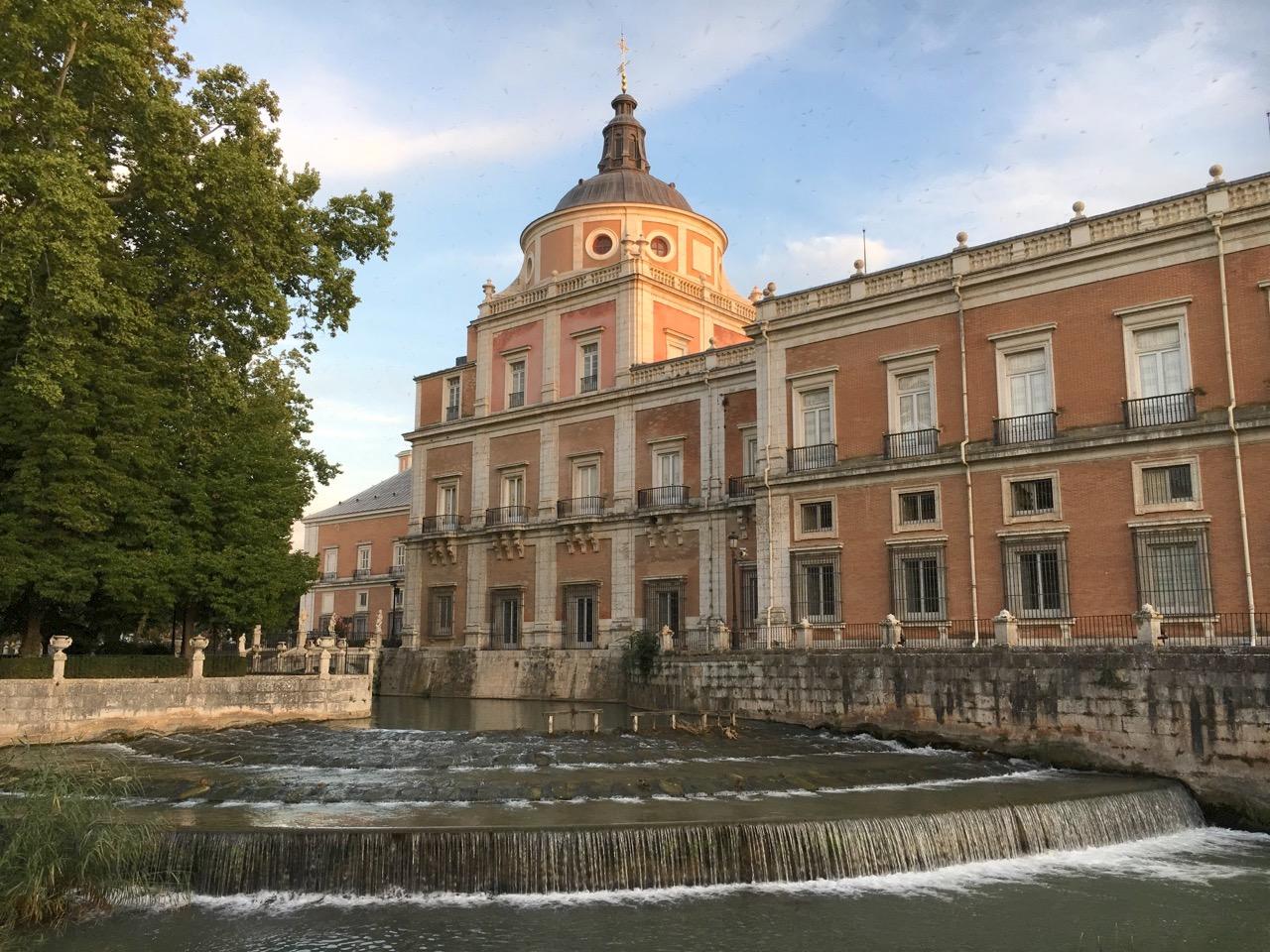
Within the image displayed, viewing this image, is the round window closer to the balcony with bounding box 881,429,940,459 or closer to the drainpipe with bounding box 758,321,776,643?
the drainpipe with bounding box 758,321,776,643

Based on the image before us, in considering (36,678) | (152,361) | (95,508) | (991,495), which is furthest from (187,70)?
(991,495)

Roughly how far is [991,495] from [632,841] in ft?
51.4

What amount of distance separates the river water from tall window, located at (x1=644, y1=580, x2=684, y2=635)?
16.9 metres

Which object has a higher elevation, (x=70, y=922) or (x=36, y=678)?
(x=36, y=678)

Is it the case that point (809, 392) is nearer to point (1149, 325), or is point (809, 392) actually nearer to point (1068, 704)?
point (1149, 325)

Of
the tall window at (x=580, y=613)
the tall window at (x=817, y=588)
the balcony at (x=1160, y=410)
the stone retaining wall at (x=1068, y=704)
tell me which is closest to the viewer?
the stone retaining wall at (x=1068, y=704)

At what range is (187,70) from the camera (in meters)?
23.7

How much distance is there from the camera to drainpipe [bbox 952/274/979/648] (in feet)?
81.8

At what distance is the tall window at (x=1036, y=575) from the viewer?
2388 centimetres

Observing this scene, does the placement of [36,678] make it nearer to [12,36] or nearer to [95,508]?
[95,508]

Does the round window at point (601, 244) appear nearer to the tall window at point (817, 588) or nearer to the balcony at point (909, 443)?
Answer: the balcony at point (909, 443)

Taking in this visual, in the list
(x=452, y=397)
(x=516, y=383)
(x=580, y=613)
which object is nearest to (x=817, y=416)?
(x=580, y=613)

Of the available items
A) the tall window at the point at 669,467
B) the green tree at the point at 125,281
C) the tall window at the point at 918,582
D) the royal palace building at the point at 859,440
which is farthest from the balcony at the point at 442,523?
the tall window at the point at 918,582

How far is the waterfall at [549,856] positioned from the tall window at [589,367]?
27722mm
